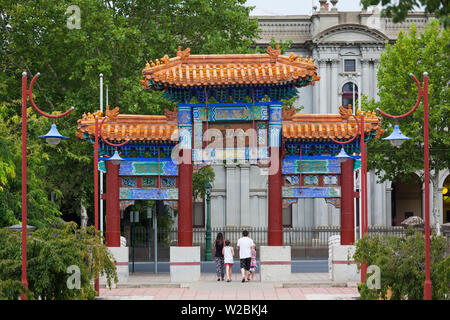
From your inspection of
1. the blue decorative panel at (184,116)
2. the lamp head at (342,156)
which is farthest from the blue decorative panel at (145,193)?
the lamp head at (342,156)

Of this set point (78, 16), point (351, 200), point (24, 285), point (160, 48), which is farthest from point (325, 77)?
point (24, 285)

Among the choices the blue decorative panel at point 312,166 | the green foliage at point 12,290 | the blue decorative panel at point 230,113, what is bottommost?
the green foliage at point 12,290

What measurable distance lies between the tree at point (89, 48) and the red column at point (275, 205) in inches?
417

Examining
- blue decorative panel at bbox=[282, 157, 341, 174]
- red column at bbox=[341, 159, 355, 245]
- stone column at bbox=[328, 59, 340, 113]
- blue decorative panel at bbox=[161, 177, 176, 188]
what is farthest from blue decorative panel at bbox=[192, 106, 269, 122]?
stone column at bbox=[328, 59, 340, 113]

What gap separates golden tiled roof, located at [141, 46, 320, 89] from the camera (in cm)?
2592

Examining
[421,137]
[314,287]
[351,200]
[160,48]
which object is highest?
[160,48]

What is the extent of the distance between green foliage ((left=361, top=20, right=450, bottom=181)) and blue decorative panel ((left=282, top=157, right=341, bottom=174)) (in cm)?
1570

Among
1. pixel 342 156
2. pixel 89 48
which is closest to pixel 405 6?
pixel 342 156

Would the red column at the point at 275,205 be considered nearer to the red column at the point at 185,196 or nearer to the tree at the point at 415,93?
the red column at the point at 185,196

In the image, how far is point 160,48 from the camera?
127 ft

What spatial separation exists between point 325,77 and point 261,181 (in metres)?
7.82

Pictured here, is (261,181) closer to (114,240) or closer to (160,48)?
(160,48)

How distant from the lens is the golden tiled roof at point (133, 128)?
26859 mm

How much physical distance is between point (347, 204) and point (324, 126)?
2717 millimetres
